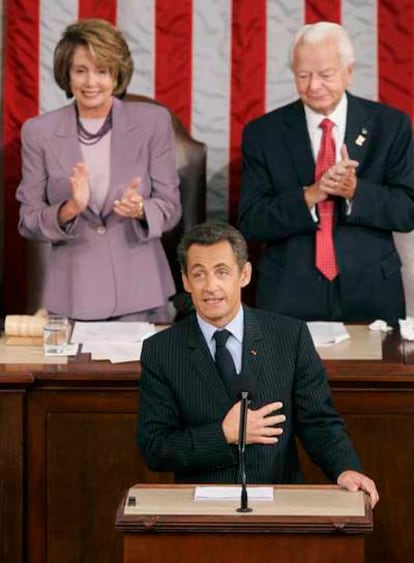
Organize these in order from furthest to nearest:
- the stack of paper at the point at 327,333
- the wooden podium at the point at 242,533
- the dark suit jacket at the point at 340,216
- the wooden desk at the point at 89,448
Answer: the dark suit jacket at the point at 340,216
the stack of paper at the point at 327,333
the wooden desk at the point at 89,448
the wooden podium at the point at 242,533

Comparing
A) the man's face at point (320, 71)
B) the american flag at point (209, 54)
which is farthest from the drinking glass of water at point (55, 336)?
the american flag at point (209, 54)

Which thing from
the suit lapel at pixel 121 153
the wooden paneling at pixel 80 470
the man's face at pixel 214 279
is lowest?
the wooden paneling at pixel 80 470

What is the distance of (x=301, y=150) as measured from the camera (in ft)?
19.6

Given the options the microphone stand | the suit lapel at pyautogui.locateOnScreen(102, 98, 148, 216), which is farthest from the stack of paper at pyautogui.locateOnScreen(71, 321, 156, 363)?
the microphone stand

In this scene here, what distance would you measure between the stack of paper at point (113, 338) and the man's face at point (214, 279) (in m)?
1.06

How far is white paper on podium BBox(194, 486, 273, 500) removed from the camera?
381 centimetres

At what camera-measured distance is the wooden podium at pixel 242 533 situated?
12.0 ft

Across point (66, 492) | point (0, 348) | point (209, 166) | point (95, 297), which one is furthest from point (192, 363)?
point (209, 166)

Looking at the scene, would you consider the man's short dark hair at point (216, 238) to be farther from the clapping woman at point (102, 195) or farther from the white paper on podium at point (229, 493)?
the clapping woman at point (102, 195)

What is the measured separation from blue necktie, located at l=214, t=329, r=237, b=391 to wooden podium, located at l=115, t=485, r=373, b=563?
1.84ft

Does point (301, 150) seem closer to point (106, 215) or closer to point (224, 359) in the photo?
point (106, 215)

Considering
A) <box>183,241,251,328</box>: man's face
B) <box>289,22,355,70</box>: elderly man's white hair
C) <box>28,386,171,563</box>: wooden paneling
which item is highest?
<box>289,22,355,70</box>: elderly man's white hair

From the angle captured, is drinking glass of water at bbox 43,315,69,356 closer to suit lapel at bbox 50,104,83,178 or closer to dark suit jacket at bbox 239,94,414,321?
suit lapel at bbox 50,104,83,178

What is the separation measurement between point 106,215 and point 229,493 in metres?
2.35
